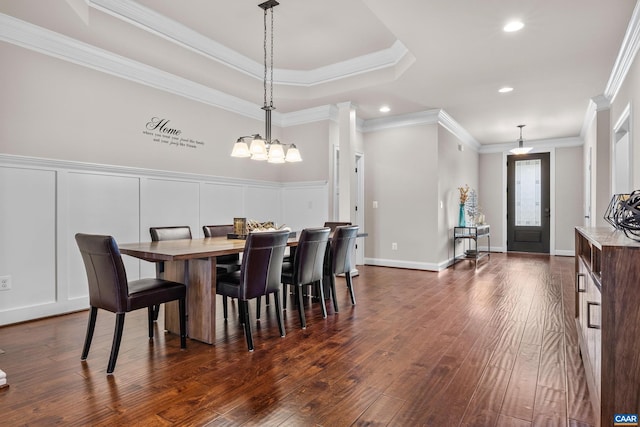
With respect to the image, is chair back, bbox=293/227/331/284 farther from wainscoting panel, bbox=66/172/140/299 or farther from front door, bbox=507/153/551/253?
front door, bbox=507/153/551/253

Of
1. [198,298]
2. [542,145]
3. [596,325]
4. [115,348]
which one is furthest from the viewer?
[542,145]

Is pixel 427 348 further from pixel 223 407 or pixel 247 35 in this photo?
pixel 247 35

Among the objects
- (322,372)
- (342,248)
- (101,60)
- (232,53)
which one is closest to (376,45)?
(232,53)

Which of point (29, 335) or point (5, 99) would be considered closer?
point (29, 335)

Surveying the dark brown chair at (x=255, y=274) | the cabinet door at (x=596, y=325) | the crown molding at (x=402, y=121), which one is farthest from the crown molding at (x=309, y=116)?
the cabinet door at (x=596, y=325)

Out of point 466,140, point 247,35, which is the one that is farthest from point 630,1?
point 466,140

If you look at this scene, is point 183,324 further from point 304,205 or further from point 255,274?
point 304,205

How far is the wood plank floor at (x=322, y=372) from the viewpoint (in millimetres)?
1834

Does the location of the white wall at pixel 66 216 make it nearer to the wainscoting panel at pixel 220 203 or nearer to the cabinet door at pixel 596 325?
the wainscoting panel at pixel 220 203

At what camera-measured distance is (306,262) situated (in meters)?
3.25

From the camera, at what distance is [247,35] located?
4074 mm

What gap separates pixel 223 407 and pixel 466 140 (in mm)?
7561

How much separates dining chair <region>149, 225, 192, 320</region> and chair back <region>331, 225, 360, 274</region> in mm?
1524

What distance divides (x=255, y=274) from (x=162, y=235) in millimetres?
1291
